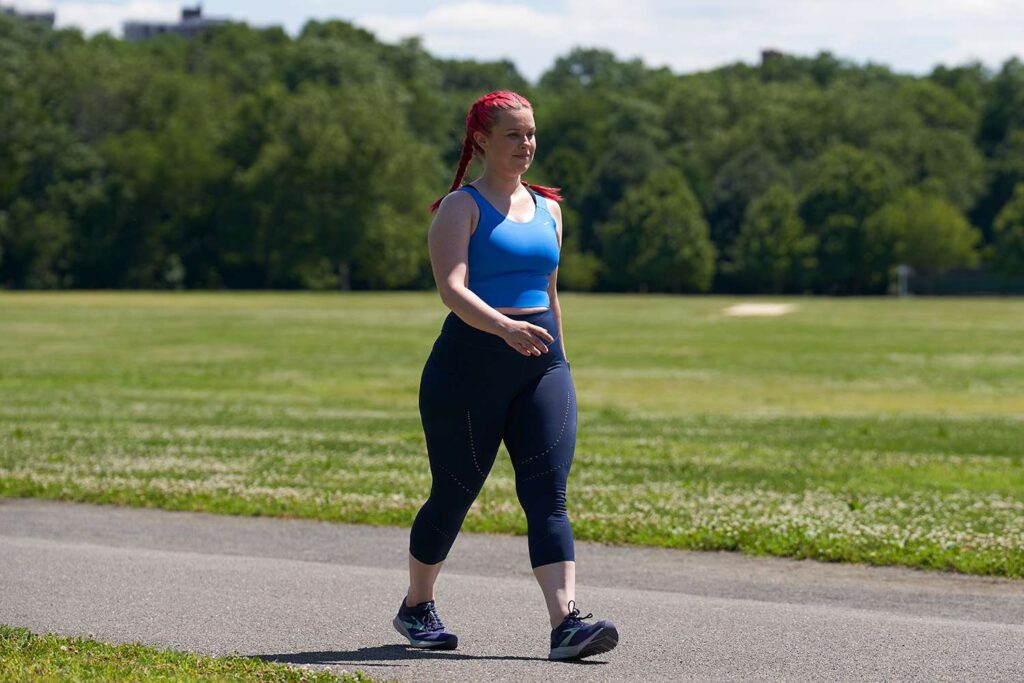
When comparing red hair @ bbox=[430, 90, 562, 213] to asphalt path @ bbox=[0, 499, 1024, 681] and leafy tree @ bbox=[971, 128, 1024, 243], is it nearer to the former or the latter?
asphalt path @ bbox=[0, 499, 1024, 681]

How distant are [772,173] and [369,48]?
38.7m

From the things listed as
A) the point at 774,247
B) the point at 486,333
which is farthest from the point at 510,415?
the point at 774,247

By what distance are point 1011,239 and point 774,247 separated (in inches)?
597

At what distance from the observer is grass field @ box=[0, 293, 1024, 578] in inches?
416

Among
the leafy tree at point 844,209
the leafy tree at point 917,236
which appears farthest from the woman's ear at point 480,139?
the leafy tree at point 844,209

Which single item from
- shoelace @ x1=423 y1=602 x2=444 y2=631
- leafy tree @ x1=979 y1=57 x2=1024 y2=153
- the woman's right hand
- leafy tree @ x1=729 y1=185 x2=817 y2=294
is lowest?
leafy tree @ x1=729 y1=185 x2=817 y2=294

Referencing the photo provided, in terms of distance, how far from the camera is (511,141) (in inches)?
233

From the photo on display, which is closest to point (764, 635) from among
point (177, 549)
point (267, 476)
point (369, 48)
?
point (177, 549)

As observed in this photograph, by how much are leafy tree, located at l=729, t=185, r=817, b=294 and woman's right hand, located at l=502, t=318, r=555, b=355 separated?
312 ft

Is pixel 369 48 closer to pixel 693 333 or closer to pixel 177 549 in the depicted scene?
pixel 693 333

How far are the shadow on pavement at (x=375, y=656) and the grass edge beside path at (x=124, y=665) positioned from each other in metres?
0.15

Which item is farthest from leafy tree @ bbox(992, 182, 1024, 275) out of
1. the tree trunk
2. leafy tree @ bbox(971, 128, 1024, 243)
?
the tree trunk

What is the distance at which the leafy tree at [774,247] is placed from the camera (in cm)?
9938

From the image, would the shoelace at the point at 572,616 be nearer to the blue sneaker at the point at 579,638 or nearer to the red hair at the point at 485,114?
the blue sneaker at the point at 579,638
